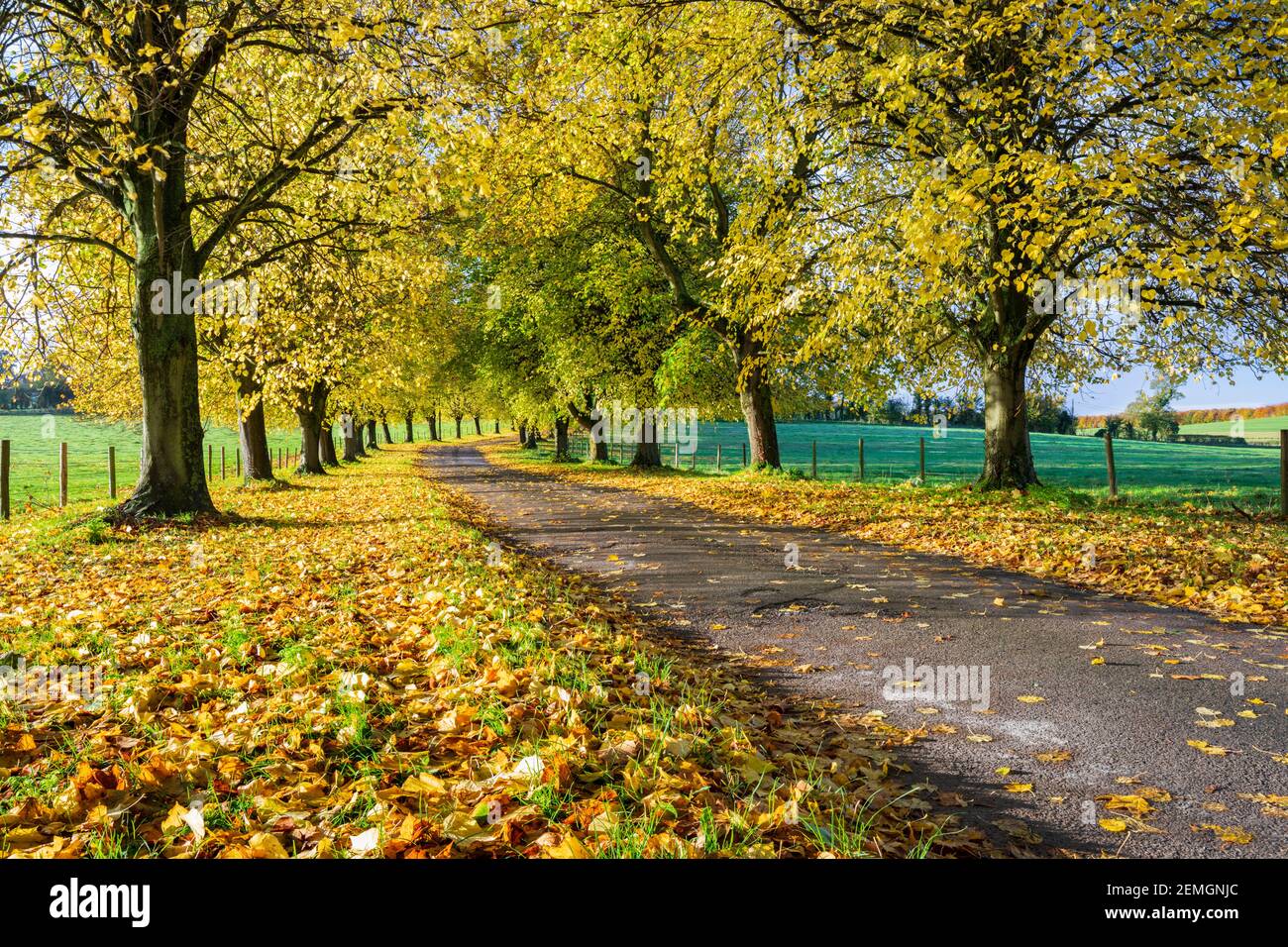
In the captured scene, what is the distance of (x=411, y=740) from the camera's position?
3.86 m

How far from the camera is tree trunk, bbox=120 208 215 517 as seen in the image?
12078 millimetres

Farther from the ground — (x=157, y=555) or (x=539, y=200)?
(x=539, y=200)

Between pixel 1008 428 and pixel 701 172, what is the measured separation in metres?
8.32

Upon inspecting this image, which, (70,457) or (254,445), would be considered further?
(70,457)

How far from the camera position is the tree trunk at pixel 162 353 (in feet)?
39.6

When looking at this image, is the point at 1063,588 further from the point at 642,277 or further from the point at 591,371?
the point at 591,371

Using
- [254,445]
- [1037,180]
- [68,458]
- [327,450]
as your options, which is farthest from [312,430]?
[1037,180]

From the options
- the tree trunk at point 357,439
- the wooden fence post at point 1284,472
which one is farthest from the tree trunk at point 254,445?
the wooden fence post at point 1284,472

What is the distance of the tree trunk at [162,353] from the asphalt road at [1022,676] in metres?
7.21

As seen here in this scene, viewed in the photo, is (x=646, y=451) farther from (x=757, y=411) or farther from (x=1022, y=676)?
(x=1022, y=676)
